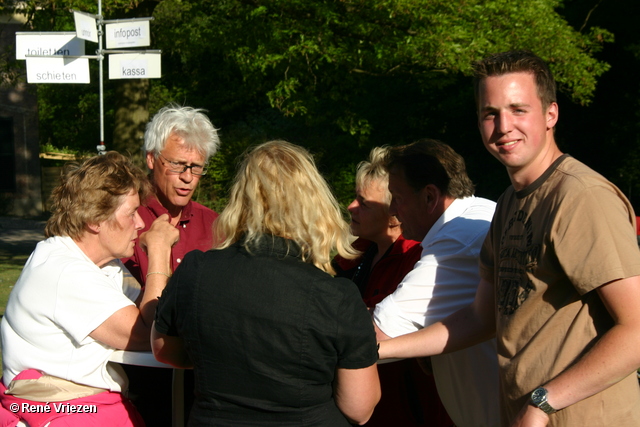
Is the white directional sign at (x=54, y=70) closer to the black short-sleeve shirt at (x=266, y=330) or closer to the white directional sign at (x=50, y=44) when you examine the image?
the white directional sign at (x=50, y=44)

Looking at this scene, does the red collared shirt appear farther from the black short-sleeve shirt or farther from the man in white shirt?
the black short-sleeve shirt

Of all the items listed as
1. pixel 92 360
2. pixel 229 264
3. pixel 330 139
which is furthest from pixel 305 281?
pixel 330 139

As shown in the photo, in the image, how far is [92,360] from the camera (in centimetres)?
229

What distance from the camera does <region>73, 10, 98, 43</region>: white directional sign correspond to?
668cm

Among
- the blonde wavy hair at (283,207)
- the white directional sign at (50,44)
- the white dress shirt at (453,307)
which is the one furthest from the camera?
the white directional sign at (50,44)

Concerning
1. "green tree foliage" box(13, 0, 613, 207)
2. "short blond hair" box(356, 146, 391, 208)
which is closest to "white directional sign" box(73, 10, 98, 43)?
"green tree foliage" box(13, 0, 613, 207)

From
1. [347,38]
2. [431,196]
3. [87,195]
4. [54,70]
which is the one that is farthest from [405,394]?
[347,38]

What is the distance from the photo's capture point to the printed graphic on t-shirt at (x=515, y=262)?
180 centimetres

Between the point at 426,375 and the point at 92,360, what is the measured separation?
1393mm

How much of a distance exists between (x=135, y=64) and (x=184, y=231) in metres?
4.12

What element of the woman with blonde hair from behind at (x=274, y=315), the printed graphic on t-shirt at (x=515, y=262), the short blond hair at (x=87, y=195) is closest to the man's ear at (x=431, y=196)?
the printed graphic on t-shirt at (x=515, y=262)

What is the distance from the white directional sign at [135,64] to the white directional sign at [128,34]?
14 centimetres

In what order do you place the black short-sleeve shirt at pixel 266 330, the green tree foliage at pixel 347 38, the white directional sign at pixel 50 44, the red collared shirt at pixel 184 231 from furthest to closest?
1. the green tree foliage at pixel 347 38
2. the white directional sign at pixel 50 44
3. the red collared shirt at pixel 184 231
4. the black short-sleeve shirt at pixel 266 330

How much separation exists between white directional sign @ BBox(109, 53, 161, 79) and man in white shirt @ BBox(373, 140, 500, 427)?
4.89 m
